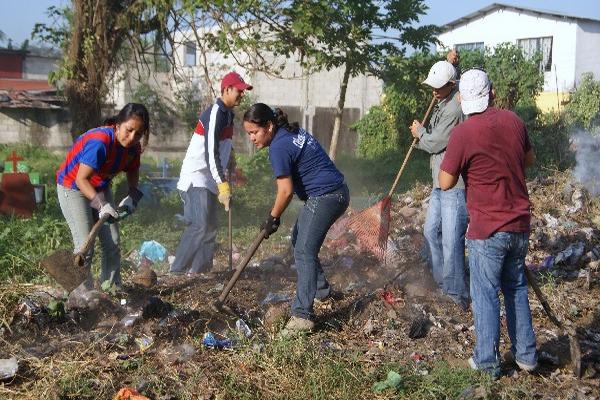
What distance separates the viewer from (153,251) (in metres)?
7.21

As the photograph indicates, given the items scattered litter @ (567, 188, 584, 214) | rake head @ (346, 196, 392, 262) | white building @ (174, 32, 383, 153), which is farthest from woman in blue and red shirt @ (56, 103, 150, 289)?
white building @ (174, 32, 383, 153)

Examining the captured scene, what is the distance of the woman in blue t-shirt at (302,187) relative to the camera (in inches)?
181

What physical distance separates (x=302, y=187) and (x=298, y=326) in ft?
3.23

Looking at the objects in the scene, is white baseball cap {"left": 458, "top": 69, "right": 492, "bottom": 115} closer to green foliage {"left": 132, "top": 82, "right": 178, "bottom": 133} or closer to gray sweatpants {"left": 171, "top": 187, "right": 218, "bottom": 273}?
gray sweatpants {"left": 171, "top": 187, "right": 218, "bottom": 273}

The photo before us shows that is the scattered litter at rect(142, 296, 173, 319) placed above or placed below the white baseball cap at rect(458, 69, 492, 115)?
below

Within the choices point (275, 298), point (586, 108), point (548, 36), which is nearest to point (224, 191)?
point (275, 298)

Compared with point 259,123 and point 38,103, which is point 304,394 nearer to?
point 259,123

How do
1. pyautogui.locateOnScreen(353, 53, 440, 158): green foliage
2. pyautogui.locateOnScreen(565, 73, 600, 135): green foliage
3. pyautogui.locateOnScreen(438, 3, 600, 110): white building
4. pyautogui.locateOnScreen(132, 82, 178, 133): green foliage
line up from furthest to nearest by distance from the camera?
pyautogui.locateOnScreen(438, 3, 600, 110): white building → pyautogui.locateOnScreen(132, 82, 178, 133): green foliage → pyautogui.locateOnScreen(353, 53, 440, 158): green foliage → pyautogui.locateOnScreen(565, 73, 600, 135): green foliage

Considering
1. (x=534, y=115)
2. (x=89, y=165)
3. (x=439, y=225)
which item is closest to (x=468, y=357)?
(x=439, y=225)

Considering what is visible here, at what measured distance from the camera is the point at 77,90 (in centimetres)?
988

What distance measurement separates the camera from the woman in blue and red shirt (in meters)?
4.70

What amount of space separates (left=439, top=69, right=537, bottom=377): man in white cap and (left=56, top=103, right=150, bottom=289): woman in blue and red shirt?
7.27 ft

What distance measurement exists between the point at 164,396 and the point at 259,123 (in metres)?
1.88

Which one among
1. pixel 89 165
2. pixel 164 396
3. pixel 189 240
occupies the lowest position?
pixel 164 396
